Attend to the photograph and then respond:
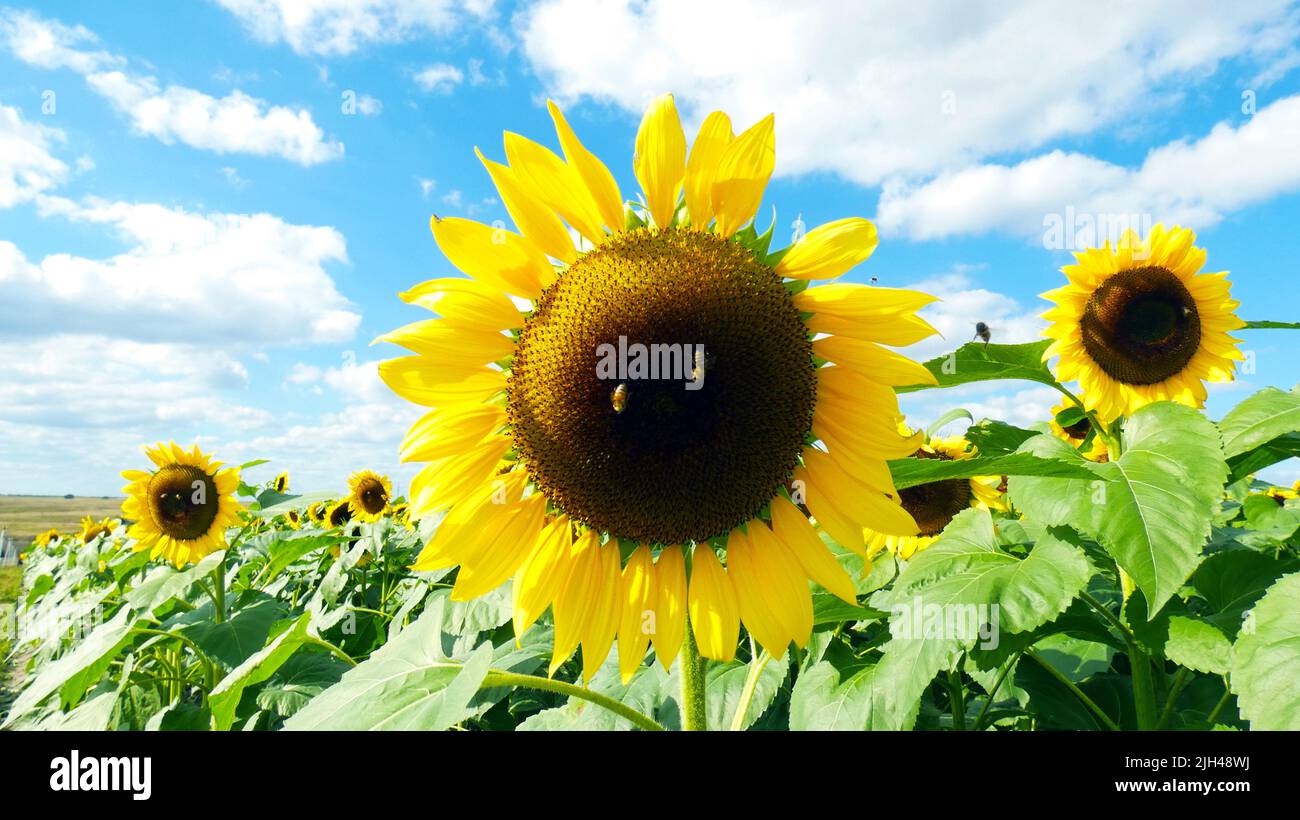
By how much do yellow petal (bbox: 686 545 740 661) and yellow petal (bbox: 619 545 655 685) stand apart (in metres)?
0.12

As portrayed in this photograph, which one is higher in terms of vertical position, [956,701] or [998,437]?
[998,437]

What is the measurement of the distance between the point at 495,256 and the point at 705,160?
60 centimetres

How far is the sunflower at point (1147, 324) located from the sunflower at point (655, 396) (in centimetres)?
393

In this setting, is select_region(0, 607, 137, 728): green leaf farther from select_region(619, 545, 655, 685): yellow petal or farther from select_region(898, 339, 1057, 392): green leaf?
select_region(898, 339, 1057, 392): green leaf

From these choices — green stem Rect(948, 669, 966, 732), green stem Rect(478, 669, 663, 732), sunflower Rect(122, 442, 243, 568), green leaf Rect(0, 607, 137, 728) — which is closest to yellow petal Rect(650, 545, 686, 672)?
green stem Rect(478, 669, 663, 732)

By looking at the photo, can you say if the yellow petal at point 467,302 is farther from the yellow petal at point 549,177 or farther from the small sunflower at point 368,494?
the small sunflower at point 368,494

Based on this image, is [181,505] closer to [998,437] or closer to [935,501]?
[935,501]

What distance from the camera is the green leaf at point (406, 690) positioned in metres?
1.72

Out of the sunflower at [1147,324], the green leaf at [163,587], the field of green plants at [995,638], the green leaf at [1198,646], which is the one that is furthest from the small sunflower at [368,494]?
the green leaf at [1198,646]

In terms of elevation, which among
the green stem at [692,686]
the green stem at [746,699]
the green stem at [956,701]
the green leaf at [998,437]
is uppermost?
the green leaf at [998,437]

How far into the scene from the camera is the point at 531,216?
2.04 meters

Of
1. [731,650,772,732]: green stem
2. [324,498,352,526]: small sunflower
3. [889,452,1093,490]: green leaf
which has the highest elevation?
[889,452,1093,490]: green leaf

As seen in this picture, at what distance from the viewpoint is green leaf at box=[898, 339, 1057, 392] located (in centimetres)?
299

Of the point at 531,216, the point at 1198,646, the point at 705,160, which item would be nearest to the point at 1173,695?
the point at 1198,646
